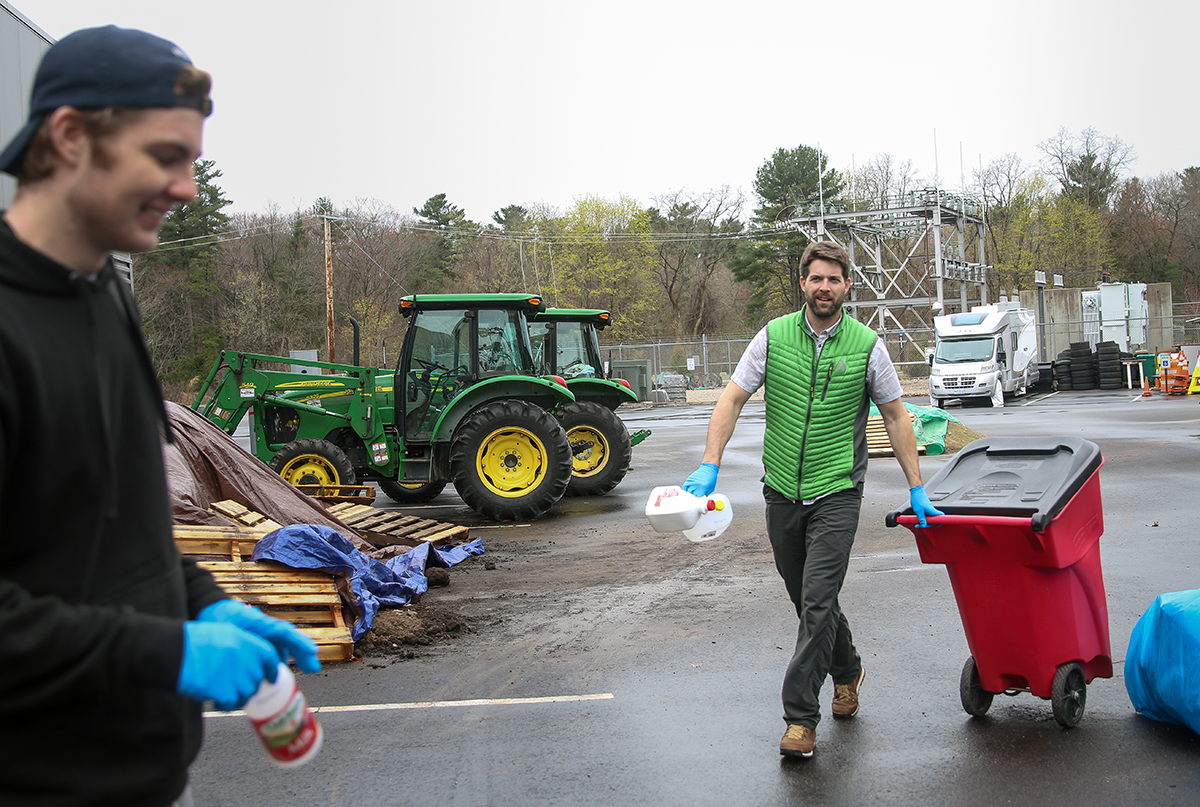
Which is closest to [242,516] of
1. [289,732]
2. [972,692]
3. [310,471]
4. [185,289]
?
[310,471]

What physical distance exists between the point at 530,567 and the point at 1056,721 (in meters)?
4.74

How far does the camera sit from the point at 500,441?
35.9 feet

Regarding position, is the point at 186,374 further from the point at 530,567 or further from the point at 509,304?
the point at 530,567

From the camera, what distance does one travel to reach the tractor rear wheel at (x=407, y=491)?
12797 mm

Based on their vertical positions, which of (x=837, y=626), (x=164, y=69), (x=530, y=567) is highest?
(x=164, y=69)

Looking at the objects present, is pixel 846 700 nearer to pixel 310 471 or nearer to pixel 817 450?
pixel 817 450

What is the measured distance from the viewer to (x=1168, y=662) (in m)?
3.91

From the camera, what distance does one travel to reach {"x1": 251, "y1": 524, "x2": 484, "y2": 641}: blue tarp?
5.82 m

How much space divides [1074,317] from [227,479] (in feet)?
135

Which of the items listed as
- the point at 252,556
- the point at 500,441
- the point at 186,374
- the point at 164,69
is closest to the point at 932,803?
the point at 164,69

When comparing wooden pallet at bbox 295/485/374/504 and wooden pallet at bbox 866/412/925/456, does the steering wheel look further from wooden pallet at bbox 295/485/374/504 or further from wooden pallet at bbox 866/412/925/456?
wooden pallet at bbox 866/412/925/456

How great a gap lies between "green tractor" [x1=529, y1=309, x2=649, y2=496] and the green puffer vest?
26.1ft

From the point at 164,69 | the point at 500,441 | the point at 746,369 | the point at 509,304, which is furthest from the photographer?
the point at 509,304

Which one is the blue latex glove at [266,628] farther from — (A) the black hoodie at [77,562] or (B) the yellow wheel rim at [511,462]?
(B) the yellow wheel rim at [511,462]
